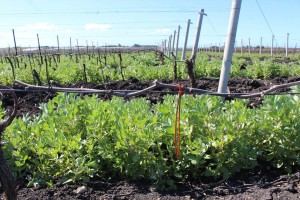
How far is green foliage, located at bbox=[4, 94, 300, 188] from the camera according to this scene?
356cm

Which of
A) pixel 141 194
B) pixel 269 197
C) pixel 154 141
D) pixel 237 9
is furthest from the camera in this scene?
pixel 237 9

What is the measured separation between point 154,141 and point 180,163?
330mm

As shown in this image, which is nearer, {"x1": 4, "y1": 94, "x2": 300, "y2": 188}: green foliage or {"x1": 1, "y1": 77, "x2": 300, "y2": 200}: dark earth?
{"x1": 1, "y1": 77, "x2": 300, "y2": 200}: dark earth

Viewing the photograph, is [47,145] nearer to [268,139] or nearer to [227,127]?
[227,127]

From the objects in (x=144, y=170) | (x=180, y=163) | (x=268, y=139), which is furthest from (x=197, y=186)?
(x=268, y=139)

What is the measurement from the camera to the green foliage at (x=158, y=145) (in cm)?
356

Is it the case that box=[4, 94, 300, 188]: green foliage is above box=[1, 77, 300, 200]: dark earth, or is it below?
above

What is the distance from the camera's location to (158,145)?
360 cm

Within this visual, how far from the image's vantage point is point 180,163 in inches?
144

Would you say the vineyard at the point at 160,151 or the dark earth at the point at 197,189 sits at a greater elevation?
the vineyard at the point at 160,151

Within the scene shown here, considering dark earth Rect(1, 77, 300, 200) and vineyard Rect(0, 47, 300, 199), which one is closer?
dark earth Rect(1, 77, 300, 200)

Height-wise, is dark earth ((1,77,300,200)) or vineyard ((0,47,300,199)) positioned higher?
vineyard ((0,47,300,199))

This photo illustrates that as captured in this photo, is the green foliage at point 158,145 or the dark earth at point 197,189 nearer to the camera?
the dark earth at point 197,189

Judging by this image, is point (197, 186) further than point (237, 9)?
No
